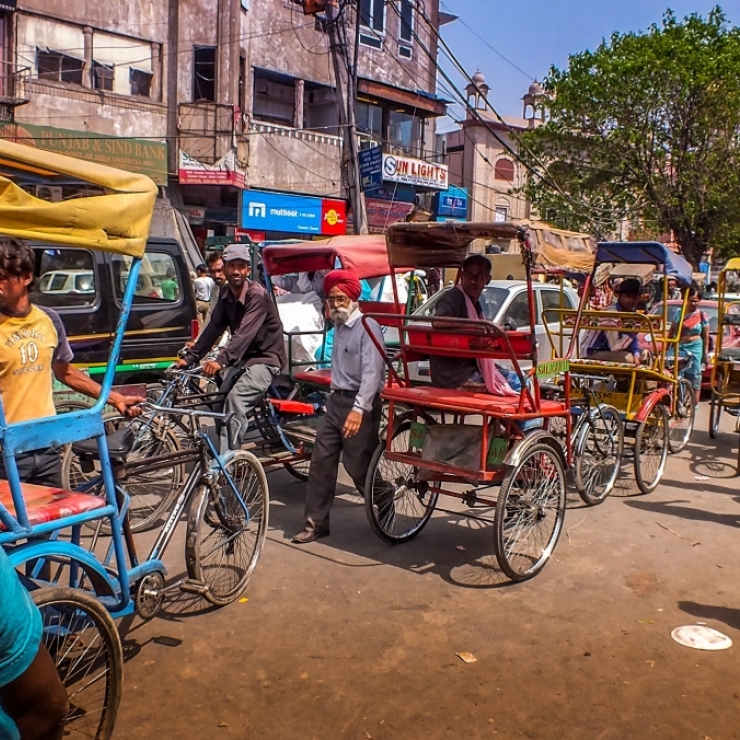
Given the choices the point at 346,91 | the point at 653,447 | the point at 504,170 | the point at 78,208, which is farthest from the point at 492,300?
the point at 504,170

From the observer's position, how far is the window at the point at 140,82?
66.2 ft

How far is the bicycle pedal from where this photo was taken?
3777mm

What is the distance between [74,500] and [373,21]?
25.1 meters

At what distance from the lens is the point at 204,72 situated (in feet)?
69.0

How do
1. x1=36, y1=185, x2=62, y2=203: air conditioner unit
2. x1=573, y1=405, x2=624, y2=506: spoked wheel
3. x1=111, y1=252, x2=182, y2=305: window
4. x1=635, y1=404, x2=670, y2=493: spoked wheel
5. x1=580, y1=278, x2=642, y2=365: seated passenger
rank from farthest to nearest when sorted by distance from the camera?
1. x1=111, y1=252, x2=182, y2=305: window
2. x1=580, y1=278, x2=642, y2=365: seated passenger
3. x1=635, y1=404, x2=670, y2=493: spoked wheel
4. x1=573, y1=405, x2=624, y2=506: spoked wheel
5. x1=36, y1=185, x2=62, y2=203: air conditioner unit

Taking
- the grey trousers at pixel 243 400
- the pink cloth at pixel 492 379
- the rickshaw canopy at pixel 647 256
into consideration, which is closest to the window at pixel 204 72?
the rickshaw canopy at pixel 647 256

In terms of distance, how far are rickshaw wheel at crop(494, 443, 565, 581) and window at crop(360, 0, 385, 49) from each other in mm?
22627

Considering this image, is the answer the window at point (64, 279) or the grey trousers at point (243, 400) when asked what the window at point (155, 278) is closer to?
the window at point (64, 279)

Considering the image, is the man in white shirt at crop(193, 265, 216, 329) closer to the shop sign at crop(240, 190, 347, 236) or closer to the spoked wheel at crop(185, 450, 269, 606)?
the shop sign at crop(240, 190, 347, 236)

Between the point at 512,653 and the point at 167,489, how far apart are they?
2.98 metres

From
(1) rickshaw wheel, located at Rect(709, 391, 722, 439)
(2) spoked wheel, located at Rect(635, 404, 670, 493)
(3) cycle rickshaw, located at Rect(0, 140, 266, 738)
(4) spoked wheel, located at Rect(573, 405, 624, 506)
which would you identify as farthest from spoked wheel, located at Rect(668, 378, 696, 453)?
(3) cycle rickshaw, located at Rect(0, 140, 266, 738)

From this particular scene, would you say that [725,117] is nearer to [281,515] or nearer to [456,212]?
[456,212]

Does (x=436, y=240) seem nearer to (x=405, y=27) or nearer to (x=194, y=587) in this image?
(x=194, y=587)

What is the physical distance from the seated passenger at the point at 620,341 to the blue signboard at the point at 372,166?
50.4ft
